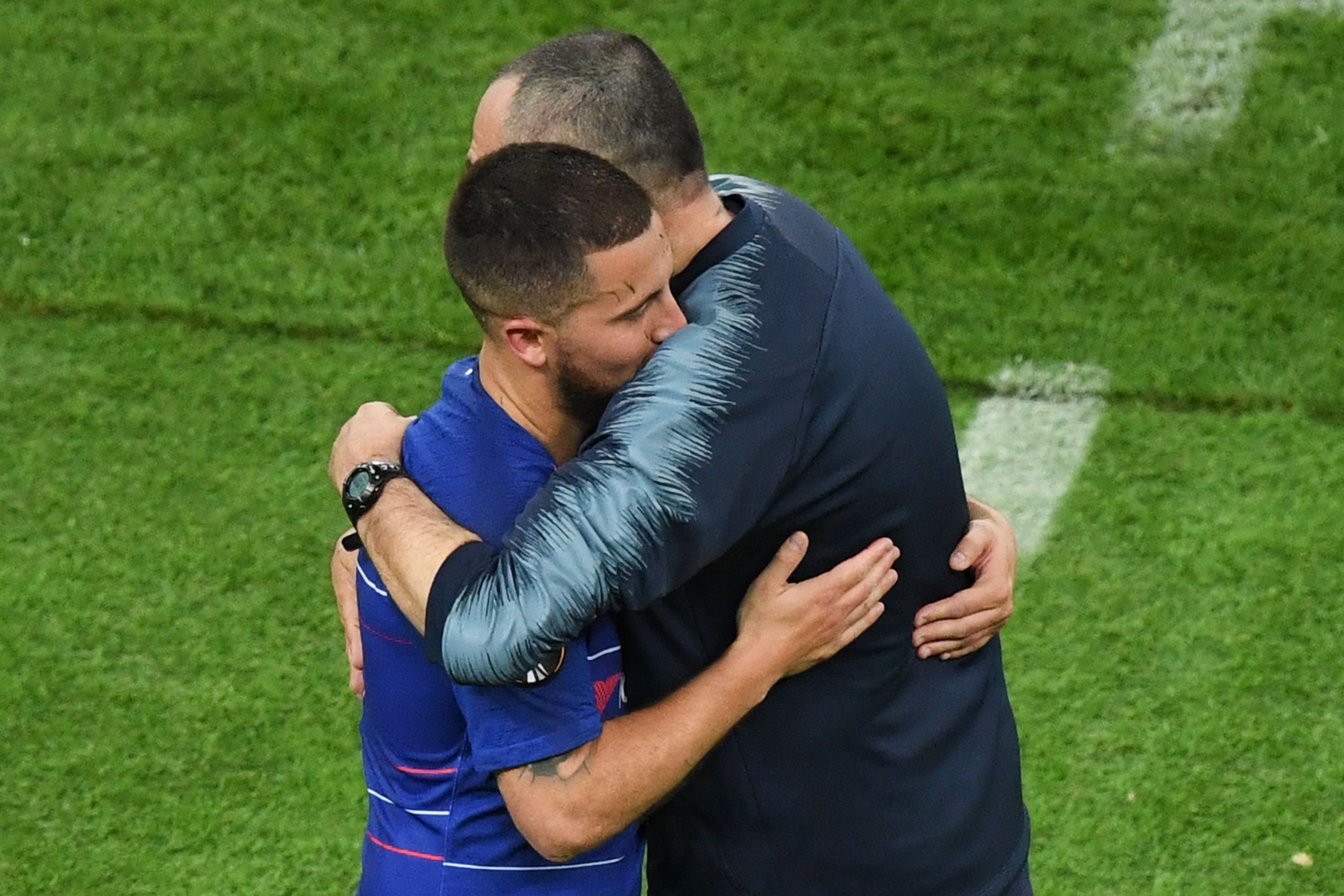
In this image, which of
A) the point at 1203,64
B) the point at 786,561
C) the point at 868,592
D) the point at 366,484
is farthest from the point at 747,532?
the point at 1203,64

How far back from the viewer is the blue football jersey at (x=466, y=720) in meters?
2.28

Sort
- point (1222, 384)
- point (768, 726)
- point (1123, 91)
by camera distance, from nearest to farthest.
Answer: point (768, 726) < point (1222, 384) < point (1123, 91)

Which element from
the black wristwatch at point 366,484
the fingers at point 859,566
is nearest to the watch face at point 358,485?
the black wristwatch at point 366,484

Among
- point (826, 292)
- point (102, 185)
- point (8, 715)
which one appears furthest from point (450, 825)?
point (102, 185)

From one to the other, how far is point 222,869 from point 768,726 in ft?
7.08

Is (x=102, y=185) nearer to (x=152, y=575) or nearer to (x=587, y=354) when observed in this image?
(x=152, y=575)

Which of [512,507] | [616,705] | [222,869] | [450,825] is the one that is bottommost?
[222,869]

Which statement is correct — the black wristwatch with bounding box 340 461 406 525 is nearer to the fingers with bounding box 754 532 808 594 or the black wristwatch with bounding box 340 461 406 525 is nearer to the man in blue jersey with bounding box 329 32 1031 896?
the man in blue jersey with bounding box 329 32 1031 896

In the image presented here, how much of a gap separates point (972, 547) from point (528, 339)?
81cm

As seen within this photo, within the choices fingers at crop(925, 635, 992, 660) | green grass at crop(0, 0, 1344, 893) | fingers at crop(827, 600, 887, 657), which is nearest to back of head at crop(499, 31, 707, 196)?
fingers at crop(827, 600, 887, 657)

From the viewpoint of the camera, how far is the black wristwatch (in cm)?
249

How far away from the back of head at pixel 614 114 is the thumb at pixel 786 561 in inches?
23.9

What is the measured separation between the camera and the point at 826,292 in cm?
239

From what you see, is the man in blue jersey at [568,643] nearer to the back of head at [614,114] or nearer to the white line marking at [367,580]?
the white line marking at [367,580]
